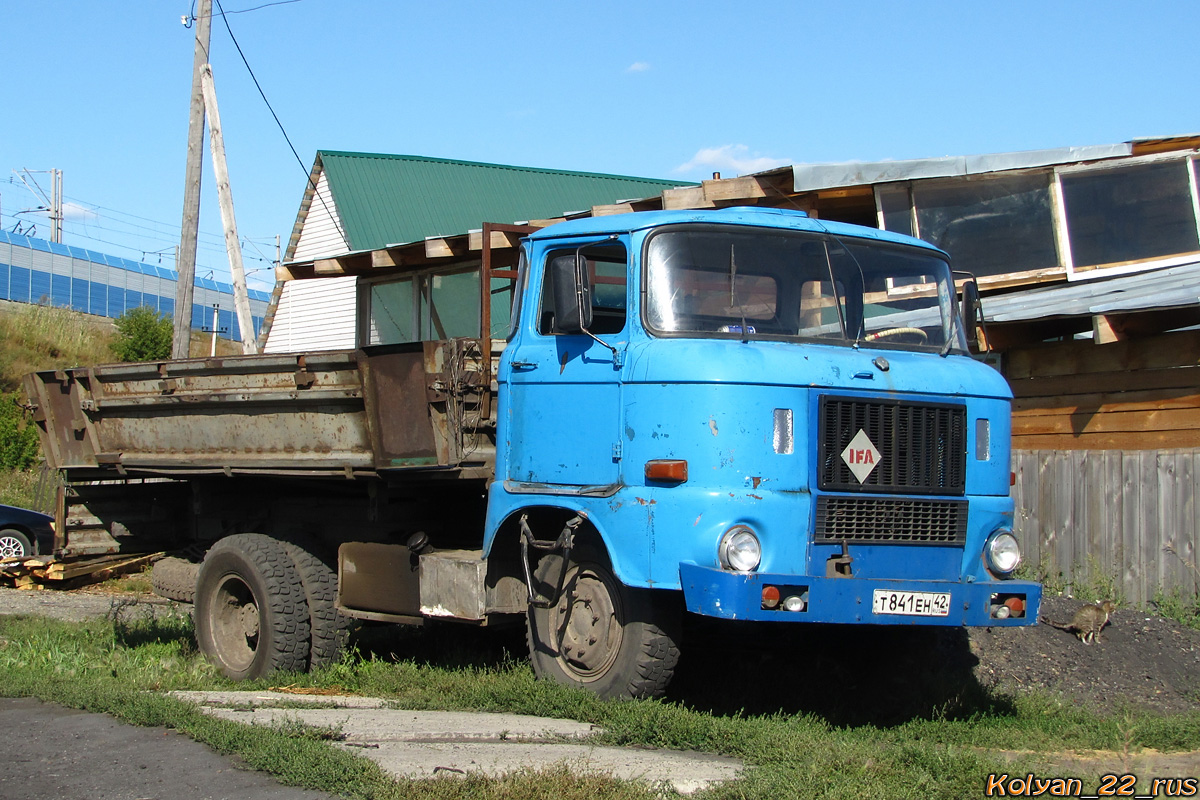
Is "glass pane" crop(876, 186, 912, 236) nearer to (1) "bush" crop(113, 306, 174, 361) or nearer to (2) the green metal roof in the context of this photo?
(2) the green metal roof

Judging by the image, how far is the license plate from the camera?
224 inches

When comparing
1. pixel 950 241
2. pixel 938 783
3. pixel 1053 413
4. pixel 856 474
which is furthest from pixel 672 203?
pixel 938 783

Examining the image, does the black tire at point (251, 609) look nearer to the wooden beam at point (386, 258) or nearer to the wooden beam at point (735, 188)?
the wooden beam at point (735, 188)

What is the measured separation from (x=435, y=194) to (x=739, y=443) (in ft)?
66.7

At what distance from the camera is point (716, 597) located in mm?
5449

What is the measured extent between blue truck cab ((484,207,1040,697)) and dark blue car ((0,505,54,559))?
12704 millimetres

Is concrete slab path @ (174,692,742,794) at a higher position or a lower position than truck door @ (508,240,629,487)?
lower

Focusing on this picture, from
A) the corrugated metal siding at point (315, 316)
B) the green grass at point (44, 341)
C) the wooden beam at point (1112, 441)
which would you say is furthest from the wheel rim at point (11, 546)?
the wooden beam at point (1112, 441)

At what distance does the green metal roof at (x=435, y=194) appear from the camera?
24.2m

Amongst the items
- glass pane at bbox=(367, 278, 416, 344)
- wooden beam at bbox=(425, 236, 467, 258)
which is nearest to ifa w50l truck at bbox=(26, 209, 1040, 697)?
wooden beam at bbox=(425, 236, 467, 258)

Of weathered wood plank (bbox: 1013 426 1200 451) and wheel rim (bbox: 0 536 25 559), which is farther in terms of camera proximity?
wheel rim (bbox: 0 536 25 559)

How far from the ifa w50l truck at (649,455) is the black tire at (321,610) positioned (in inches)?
0.7

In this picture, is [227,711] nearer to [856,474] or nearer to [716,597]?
[716,597]

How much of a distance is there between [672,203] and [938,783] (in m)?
9.10
